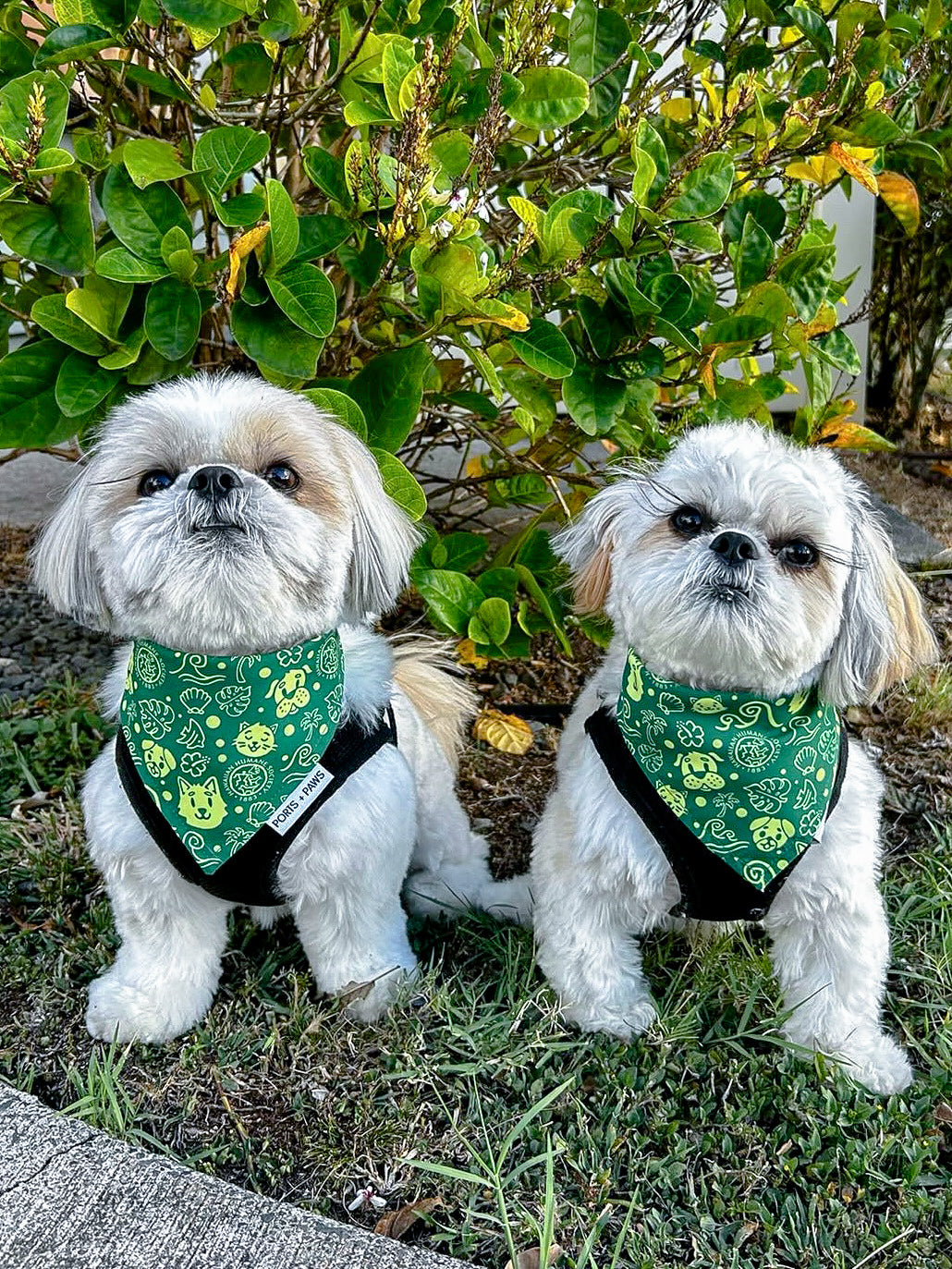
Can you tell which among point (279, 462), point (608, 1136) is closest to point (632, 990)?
point (608, 1136)

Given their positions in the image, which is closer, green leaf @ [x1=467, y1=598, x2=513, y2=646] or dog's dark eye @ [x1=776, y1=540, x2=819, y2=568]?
dog's dark eye @ [x1=776, y1=540, x2=819, y2=568]

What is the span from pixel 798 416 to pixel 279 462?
1.72 meters

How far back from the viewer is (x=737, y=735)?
2148mm

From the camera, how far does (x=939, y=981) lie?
8.58ft

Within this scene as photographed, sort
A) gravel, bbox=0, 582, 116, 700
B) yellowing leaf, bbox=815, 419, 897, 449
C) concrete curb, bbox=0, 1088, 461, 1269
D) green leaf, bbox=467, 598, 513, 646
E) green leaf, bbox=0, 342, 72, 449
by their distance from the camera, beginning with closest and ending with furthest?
concrete curb, bbox=0, 1088, 461, 1269, green leaf, bbox=0, 342, 72, 449, green leaf, bbox=467, 598, 513, 646, yellowing leaf, bbox=815, 419, 897, 449, gravel, bbox=0, 582, 116, 700

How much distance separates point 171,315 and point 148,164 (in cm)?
29

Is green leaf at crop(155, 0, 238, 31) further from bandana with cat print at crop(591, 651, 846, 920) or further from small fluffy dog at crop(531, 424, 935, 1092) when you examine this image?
bandana with cat print at crop(591, 651, 846, 920)

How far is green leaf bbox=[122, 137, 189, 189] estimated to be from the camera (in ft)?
7.18

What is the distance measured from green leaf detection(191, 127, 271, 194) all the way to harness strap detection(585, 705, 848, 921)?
4.48 ft

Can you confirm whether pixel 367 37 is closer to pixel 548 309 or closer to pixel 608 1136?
pixel 548 309

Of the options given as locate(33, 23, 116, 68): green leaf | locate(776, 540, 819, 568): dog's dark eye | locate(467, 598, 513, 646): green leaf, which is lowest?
locate(467, 598, 513, 646): green leaf

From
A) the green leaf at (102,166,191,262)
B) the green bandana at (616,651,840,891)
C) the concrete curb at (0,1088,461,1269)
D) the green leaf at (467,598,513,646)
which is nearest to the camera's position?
the concrete curb at (0,1088,461,1269)

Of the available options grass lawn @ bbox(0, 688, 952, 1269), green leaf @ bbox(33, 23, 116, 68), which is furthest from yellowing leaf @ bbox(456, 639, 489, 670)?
green leaf @ bbox(33, 23, 116, 68)

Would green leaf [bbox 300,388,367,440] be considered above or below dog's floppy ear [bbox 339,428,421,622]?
above
